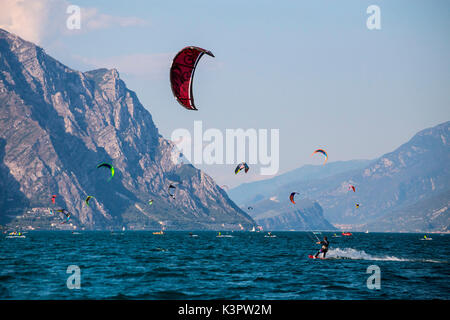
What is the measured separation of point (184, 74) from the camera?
1194 inches

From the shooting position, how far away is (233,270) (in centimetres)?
4359

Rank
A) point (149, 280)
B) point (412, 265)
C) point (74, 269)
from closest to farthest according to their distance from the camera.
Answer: point (149, 280) → point (74, 269) → point (412, 265)

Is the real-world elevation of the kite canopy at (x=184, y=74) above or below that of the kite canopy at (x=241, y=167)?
above

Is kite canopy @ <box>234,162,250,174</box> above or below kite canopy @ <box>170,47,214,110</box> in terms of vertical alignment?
below

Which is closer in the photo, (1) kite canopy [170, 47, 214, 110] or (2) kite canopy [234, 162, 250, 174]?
(1) kite canopy [170, 47, 214, 110]

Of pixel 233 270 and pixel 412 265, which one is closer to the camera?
pixel 233 270

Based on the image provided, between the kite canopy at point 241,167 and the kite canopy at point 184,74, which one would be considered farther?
the kite canopy at point 241,167

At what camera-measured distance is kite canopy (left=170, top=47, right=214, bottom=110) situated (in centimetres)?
2933

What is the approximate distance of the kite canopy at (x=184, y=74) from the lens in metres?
29.3

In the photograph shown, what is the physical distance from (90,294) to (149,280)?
22.1ft

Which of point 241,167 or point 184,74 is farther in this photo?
point 241,167
